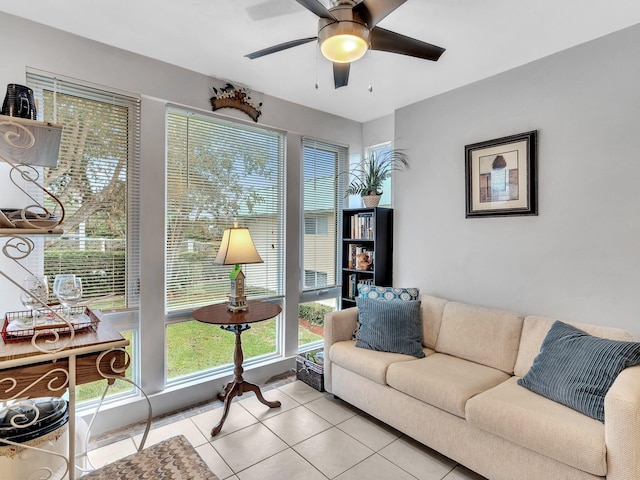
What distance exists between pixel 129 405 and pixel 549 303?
3179 mm

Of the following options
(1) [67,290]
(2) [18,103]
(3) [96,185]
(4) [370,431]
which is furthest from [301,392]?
(2) [18,103]

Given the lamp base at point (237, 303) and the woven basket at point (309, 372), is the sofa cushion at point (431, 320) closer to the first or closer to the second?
the woven basket at point (309, 372)

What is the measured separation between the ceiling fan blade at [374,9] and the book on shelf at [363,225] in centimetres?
205

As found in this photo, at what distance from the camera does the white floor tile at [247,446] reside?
2098 mm

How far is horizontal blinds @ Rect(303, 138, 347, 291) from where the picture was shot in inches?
143

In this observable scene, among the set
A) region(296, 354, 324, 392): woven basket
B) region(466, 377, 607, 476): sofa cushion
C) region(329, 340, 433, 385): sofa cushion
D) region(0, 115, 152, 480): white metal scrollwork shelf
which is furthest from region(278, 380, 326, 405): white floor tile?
region(0, 115, 152, 480): white metal scrollwork shelf

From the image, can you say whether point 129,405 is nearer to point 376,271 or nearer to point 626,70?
point 376,271

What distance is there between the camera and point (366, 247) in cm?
372

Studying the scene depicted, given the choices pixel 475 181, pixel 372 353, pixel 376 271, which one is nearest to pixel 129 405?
pixel 372 353

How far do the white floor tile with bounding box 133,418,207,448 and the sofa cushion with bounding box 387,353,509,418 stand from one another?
1.38 metres

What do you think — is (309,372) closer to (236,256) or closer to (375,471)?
(375,471)

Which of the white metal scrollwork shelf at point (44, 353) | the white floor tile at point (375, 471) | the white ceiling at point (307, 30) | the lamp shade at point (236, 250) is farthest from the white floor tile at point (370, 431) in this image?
the white ceiling at point (307, 30)

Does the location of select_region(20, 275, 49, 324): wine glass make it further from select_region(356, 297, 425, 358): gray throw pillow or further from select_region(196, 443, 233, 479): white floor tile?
select_region(356, 297, 425, 358): gray throw pillow

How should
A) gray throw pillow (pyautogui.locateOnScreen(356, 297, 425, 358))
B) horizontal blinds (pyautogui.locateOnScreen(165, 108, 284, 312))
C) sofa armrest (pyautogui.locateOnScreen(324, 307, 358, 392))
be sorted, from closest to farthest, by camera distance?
gray throw pillow (pyautogui.locateOnScreen(356, 297, 425, 358)) → horizontal blinds (pyautogui.locateOnScreen(165, 108, 284, 312)) → sofa armrest (pyautogui.locateOnScreen(324, 307, 358, 392))
